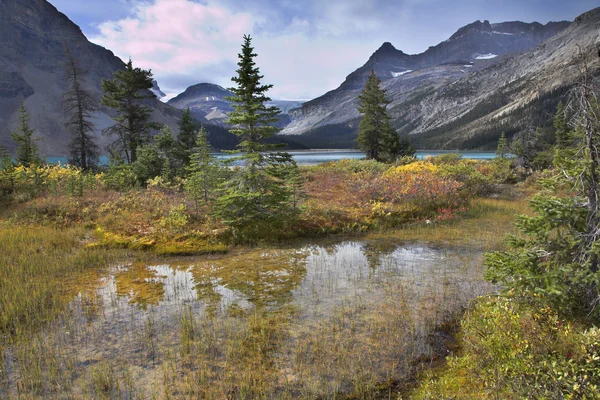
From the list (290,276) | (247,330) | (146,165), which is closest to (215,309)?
(247,330)

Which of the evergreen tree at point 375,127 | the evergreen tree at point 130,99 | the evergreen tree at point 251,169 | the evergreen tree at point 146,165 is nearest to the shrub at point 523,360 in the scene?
the evergreen tree at point 251,169

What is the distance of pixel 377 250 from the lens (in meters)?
13.3

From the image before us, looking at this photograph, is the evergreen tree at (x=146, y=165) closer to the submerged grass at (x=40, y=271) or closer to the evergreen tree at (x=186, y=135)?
the evergreen tree at (x=186, y=135)

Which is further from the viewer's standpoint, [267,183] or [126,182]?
[126,182]

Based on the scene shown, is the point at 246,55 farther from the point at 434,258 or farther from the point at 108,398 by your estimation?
the point at 108,398

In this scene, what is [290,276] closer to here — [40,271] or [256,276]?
[256,276]

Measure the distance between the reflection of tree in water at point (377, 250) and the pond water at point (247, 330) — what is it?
251 mm

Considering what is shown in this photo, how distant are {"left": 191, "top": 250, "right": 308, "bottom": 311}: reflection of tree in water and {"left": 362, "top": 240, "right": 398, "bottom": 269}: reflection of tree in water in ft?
8.12

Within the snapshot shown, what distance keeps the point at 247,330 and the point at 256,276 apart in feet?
11.6

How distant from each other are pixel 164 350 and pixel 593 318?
7.36 meters

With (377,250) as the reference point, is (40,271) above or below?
above

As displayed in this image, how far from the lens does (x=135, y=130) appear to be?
31.4 metres

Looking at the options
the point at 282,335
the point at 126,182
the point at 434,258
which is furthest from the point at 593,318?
the point at 126,182

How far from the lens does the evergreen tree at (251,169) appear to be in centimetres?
1447
